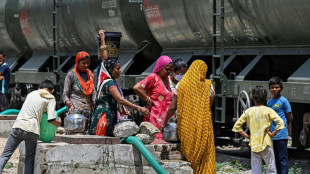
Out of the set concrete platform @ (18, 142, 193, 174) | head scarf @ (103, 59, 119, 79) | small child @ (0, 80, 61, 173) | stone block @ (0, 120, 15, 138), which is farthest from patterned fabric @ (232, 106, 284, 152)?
stone block @ (0, 120, 15, 138)

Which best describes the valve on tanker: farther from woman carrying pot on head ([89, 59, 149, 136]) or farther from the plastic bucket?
the plastic bucket

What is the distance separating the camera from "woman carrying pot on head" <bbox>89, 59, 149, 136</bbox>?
23.7 ft

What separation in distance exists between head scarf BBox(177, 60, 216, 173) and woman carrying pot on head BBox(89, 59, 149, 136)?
0.53 m

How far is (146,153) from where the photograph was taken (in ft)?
22.3

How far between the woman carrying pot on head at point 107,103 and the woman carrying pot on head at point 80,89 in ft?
4.38

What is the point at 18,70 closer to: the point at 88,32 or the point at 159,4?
the point at 88,32

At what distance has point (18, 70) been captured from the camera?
17.9m

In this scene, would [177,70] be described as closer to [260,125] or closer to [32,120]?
[260,125]

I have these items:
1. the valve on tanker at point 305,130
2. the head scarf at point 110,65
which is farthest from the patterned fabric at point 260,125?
the valve on tanker at point 305,130

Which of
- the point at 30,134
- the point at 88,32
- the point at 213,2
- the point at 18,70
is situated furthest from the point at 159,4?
the point at 18,70

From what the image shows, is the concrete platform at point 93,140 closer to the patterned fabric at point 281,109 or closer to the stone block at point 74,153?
the stone block at point 74,153

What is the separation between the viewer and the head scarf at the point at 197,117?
272 inches

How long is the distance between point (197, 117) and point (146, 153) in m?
0.58

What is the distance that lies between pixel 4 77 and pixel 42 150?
257 inches
